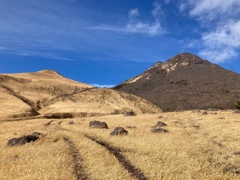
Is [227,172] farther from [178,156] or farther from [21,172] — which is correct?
[21,172]

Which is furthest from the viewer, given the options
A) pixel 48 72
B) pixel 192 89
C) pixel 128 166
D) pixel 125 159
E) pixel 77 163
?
pixel 48 72

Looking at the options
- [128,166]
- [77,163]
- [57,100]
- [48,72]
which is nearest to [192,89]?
[57,100]

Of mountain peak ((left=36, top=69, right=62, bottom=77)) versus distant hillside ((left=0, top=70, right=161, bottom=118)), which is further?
mountain peak ((left=36, top=69, right=62, bottom=77))

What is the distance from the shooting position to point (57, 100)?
116 meters

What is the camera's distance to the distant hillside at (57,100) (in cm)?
9056

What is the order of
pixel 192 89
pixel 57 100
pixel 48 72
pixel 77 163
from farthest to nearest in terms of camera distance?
pixel 48 72
pixel 192 89
pixel 57 100
pixel 77 163

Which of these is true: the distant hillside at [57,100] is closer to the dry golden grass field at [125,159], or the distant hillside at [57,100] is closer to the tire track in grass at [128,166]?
the dry golden grass field at [125,159]

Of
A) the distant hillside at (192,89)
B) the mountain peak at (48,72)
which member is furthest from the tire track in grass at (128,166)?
the mountain peak at (48,72)

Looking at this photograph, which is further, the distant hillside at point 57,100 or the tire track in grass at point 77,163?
the distant hillside at point 57,100

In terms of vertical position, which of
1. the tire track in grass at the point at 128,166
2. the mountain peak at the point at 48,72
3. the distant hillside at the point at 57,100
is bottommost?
the tire track in grass at the point at 128,166

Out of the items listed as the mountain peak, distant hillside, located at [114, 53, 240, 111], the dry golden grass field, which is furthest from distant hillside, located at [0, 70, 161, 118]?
the dry golden grass field

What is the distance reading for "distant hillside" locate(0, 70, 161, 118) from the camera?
9056 centimetres

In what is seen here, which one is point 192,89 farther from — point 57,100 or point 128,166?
point 128,166

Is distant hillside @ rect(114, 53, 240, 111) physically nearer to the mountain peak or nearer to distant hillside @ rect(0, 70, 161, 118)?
distant hillside @ rect(0, 70, 161, 118)
